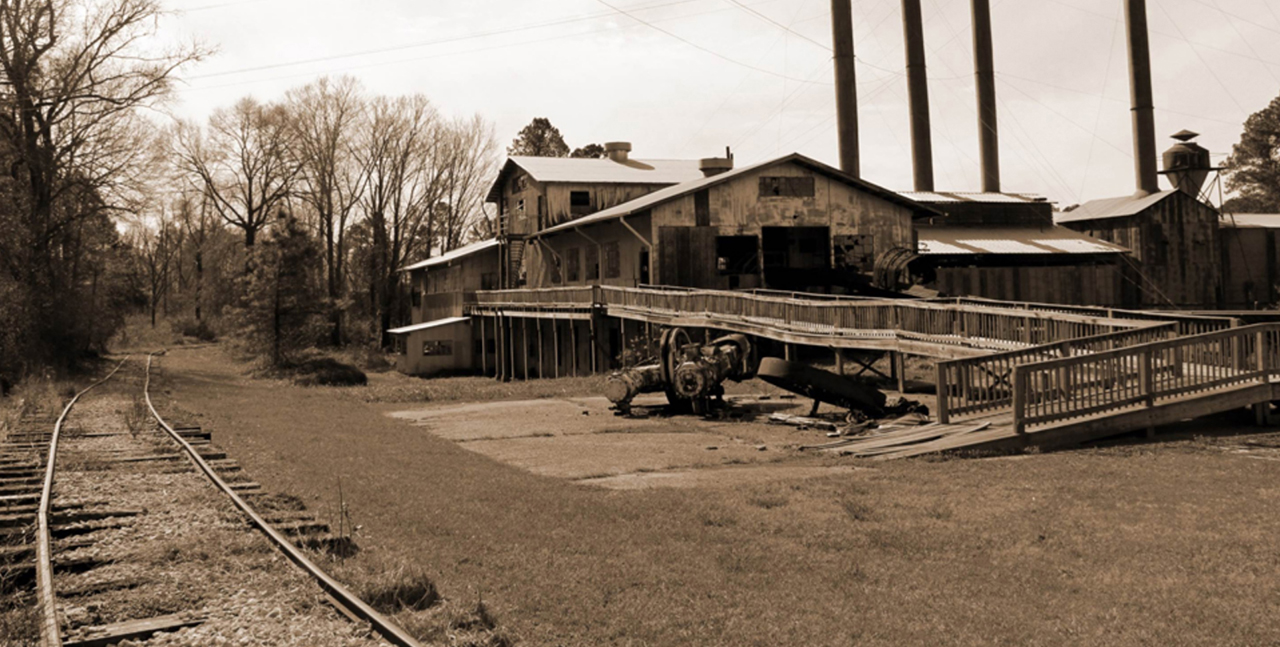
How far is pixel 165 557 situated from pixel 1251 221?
207ft

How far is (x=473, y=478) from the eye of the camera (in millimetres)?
14016

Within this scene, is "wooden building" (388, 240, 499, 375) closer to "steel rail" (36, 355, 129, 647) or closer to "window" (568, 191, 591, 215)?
"window" (568, 191, 591, 215)

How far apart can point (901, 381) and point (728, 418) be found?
4211 millimetres

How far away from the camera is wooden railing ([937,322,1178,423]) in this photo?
16.0 m

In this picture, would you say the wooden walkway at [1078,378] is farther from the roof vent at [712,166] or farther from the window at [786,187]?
the roof vent at [712,166]

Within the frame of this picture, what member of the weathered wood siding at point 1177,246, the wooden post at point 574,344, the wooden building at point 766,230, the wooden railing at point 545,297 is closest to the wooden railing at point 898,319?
the wooden building at point 766,230

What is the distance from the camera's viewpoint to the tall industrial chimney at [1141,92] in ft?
191

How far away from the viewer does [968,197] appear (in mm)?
53906

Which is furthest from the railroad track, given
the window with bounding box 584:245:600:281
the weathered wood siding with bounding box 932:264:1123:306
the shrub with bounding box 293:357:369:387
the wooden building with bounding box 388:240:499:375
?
the weathered wood siding with bounding box 932:264:1123:306

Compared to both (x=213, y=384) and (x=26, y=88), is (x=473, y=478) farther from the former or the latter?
(x=26, y=88)

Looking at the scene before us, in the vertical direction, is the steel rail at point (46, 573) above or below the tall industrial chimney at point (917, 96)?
below

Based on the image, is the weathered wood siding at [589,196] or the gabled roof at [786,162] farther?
the weathered wood siding at [589,196]

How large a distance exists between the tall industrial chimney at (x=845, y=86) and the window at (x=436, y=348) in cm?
2238

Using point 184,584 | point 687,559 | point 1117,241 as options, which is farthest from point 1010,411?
point 1117,241
